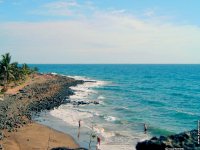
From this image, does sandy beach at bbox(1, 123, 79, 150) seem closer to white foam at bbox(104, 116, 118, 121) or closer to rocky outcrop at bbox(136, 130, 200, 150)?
white foam at bbox(104, 116, 118, 121)

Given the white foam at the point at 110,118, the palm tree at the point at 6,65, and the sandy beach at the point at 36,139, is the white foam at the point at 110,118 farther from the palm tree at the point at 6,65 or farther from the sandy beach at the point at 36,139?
the palm tree at the point at 6,65

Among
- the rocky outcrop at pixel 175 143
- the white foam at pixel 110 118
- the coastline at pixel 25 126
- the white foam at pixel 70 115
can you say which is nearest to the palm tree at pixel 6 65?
the coastline at pixel 25 126

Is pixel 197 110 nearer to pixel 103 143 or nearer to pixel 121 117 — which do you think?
pixel 121 117

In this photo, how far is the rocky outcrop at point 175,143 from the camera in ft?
70.2

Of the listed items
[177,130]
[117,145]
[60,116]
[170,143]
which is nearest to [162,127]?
[177,130]

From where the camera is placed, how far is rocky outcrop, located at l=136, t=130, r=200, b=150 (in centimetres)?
2139

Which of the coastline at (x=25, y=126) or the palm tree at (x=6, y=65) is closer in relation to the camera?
the coastline at (x=25, y=126)

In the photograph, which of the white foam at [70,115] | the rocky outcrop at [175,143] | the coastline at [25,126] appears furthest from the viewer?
the white foam at [70,115]

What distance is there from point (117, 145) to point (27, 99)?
37.2 m

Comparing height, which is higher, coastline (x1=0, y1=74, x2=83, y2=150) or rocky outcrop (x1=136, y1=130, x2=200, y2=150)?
rocky outcrop (x1=136, y1=130, x2=200, y2=150)

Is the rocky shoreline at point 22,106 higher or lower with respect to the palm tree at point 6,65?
lower

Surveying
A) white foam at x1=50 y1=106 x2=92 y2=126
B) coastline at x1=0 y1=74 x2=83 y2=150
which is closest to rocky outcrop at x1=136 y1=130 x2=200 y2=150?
coastline at x1=0 y1=74 x2=83 y2=150

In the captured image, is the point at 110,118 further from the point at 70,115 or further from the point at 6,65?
the point at 6,65

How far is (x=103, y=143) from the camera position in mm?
39562
